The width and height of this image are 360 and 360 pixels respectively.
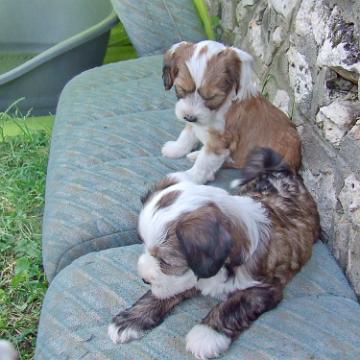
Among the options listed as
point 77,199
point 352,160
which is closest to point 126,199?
point 77,199

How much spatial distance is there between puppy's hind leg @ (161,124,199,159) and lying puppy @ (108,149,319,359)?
76 cm

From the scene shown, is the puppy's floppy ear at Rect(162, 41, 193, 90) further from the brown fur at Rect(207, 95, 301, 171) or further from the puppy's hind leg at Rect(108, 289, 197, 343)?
the puppy's hind leg at Rect(108, 289, 197, 343)

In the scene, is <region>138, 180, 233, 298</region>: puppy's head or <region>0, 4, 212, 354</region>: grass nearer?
<region>138, 180, 233, 298</region>: puppy's head

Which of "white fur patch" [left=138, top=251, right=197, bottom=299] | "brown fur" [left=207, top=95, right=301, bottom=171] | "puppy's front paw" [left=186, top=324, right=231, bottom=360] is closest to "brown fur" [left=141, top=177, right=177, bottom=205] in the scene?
"white fur patch" [left=138, top=251, right=197, bottom=299]

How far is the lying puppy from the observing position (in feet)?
6.08

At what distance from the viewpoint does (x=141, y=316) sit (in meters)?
2.14

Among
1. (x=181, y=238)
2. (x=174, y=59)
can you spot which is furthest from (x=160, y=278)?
(x=174, y=59)

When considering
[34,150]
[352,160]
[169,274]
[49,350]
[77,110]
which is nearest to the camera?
[169,274]

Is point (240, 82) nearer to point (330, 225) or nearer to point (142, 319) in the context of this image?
point (330, 225)

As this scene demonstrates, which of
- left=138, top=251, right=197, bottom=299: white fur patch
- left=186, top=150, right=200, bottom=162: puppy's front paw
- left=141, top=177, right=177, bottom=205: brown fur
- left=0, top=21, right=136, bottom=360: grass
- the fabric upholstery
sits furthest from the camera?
the fabric upholstery

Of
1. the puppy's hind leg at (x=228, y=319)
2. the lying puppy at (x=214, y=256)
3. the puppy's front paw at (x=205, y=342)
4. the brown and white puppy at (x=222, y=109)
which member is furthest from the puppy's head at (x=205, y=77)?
the puppy's front paw at (x=205, y=342)

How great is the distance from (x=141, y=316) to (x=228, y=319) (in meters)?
0.30

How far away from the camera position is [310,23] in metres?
2.66

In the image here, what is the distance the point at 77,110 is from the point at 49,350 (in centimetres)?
183
